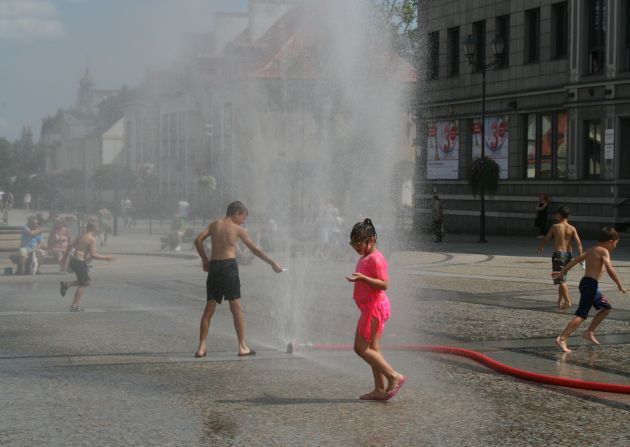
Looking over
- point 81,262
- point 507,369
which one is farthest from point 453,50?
point 507,369

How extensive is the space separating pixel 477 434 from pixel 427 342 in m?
4.52

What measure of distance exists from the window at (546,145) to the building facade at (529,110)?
0.04 meters

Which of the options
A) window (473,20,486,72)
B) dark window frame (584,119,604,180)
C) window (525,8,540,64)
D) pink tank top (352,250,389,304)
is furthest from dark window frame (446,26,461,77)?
pink tank top (352,250,389,304)

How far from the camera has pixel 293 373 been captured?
9555 mm

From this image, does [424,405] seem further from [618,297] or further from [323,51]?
[323,51]

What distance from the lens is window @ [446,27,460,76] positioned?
44.4m

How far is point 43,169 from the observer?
4131 cm

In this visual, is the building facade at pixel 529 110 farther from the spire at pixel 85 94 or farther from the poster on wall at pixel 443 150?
the spire at pixel 85 94

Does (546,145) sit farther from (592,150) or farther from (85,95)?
(85,95)

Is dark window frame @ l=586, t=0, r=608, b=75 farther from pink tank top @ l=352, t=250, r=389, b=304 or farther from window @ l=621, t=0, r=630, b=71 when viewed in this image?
pink tank top @ l=352, t=250, r=389, b=304

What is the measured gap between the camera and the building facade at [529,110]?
1385 inches

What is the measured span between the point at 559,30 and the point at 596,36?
2.46 m

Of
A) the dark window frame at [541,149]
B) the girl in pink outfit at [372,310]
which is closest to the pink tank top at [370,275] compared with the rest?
the girl in pink outfit at [372,310]

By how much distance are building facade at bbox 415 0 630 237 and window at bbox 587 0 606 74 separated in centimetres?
4
